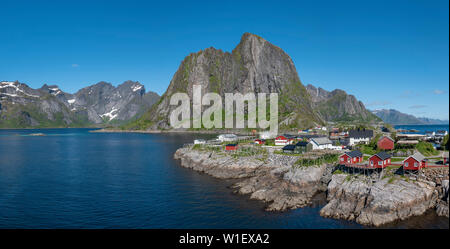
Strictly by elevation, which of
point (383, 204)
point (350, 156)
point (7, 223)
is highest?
point (350, 156)

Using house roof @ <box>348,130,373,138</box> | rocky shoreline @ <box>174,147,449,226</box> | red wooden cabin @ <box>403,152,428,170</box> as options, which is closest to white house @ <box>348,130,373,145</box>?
house roof @ <box>348,130,373,138</box>

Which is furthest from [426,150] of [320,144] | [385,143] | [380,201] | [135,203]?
[135,203]

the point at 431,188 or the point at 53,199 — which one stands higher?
the point at 431,188

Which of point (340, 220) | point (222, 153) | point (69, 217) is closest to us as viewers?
point (340, 220)

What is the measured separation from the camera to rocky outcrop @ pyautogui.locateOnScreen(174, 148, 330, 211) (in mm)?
48200

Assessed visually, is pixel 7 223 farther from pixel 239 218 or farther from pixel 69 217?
pixel 239 218

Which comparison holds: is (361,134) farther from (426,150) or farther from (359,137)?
(426,150)

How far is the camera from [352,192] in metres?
44.9

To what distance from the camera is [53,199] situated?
50.8 m

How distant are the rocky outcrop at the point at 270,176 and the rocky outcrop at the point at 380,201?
18.0 ft

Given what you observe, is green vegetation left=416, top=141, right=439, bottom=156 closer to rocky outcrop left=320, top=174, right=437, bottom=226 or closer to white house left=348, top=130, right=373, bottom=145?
rocky outcrop left=320, top=174, right=437, bottom=226

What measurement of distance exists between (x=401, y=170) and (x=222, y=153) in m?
45.8

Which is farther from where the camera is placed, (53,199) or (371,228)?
(53,199)
